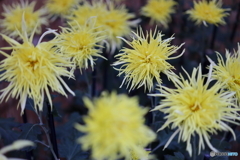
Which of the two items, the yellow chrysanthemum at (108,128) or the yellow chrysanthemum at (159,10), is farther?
the yellow chrysanthemum at (159,10)

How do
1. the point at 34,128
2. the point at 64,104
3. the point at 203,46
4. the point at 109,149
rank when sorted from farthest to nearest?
the point at 64,104, the point at 203,46, the point at 34,128, the point at 109,149

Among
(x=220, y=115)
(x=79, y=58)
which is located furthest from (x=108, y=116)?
(x=79, y=58)

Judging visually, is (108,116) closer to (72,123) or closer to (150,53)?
(150,53)

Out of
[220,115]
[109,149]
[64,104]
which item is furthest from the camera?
[64,104]

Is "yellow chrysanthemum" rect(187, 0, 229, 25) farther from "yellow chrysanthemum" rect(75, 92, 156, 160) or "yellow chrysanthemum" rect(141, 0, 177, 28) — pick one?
"yellow chrysanthemum" rect(75, 92, 156, 160)

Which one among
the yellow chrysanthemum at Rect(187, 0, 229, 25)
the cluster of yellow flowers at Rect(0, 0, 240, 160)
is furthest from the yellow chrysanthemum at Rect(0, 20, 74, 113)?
the yellow chrysanthemum at Rect(187, 0, 229, 25)

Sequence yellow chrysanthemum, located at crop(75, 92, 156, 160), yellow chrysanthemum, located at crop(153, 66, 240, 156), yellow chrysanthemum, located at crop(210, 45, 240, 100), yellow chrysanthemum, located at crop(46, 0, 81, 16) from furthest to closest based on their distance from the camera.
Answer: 1. yellow chrysanthemum, located at crop(46, 0, 81, 16)
2. yellow chrysanthemum, located at crop(210, 45, 240, 100)
3. yellow chrysanthemum, located at crop(153, 66, 240, 156)
4. yellow chrysanthemum, located at crop(75, 92, 156, 160)

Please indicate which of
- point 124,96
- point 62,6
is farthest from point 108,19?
point 124,96

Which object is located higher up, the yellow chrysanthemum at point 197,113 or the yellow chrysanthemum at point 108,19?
the yellow chrysanthemum at point 108,19

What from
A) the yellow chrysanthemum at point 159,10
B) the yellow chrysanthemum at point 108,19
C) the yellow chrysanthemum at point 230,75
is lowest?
the yellow chrysanthemum at point 230,75

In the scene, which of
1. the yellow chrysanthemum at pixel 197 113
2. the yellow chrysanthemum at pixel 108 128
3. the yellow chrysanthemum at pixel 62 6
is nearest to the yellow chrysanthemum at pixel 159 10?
the yellow chrysanthemum at pixel 62 6

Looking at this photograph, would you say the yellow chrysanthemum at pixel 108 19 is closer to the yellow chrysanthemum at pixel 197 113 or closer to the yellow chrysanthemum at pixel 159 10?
the yellow chrysanthemum at pixel 159 10
